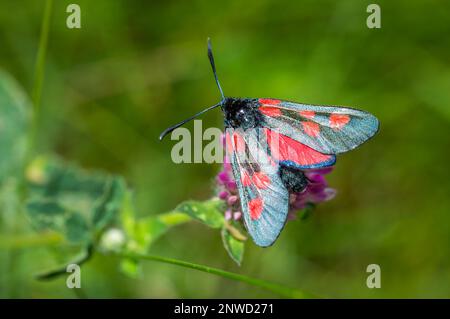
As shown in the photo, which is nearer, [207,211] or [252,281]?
[252,281]

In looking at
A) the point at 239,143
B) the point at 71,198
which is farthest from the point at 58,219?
the point at 239,143

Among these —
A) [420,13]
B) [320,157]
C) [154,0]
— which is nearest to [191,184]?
[154,0]

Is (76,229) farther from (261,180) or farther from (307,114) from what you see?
(307,114)

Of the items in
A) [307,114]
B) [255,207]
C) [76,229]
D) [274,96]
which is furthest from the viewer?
[274,96]

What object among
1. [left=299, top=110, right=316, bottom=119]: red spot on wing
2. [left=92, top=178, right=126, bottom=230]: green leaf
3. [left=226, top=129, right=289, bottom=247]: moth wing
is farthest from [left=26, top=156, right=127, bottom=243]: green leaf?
[left=299, top=110, right=316, bottom=119]: red spot on wing

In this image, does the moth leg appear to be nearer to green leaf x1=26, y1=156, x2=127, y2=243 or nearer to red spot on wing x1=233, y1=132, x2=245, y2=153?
red spot on wing x1=233, y1=132, x2=245, y2=153

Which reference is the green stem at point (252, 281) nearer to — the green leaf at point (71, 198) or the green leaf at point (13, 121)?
the green leaf at point (71, 198)
